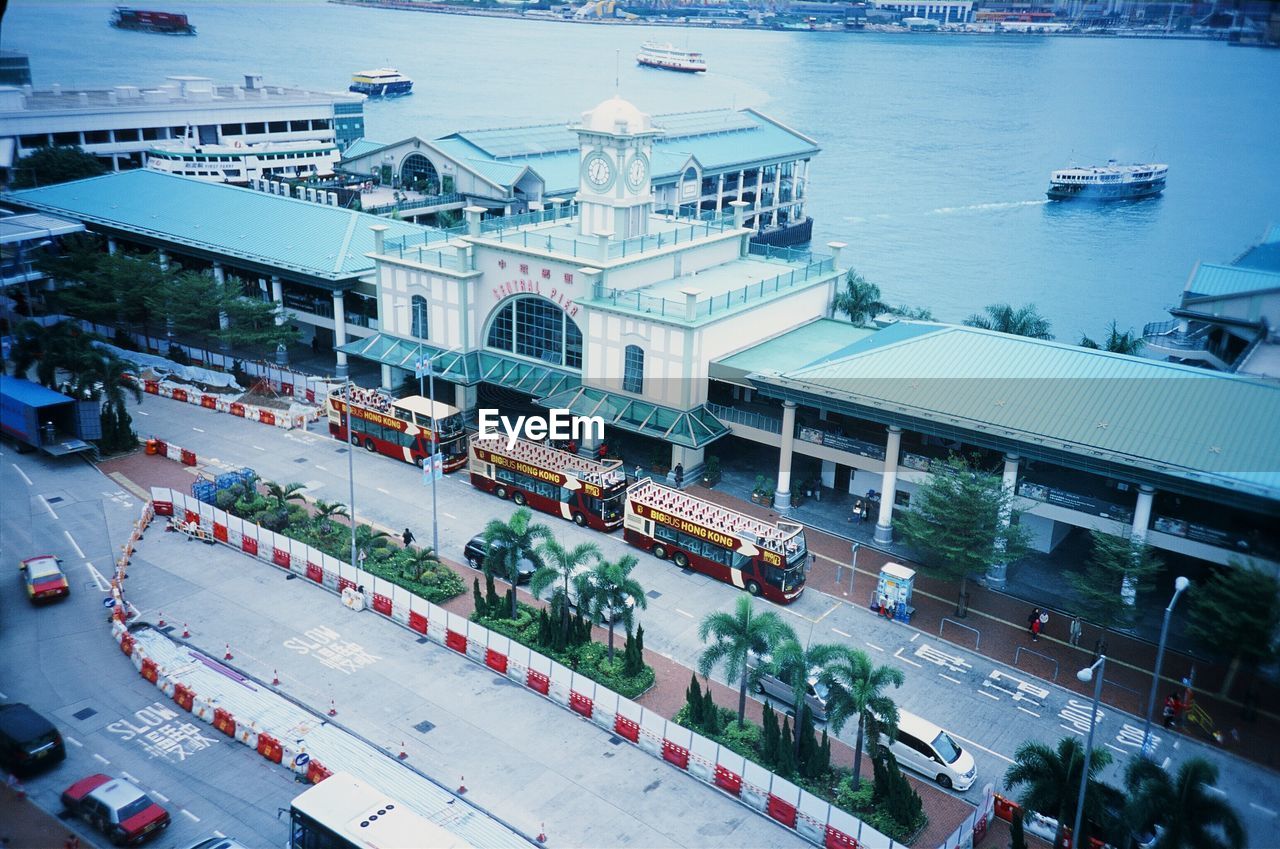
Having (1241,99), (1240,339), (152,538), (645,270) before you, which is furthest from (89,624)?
(1240,339)

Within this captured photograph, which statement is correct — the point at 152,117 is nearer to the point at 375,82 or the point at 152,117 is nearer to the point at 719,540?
the point at 719,540

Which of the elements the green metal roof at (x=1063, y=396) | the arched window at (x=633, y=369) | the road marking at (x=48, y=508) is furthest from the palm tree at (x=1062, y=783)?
the road marking at (x=48, y=508)

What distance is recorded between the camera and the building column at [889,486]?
137 feet

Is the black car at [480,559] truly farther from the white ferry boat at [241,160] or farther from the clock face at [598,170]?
the white ferry boat at [241,160]

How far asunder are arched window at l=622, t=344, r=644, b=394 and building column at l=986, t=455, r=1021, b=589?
17.4 meters

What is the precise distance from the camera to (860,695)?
26891mm

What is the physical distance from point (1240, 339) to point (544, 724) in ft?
130

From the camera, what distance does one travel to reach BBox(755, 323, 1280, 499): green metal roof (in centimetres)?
3425

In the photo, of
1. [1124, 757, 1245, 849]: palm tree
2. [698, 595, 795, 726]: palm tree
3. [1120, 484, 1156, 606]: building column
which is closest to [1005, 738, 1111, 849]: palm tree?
[1124, 757, 1245, 849]: palm tree

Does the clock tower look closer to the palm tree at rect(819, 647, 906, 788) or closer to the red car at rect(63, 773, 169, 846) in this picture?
the palm tree at rect(819, 647, 906, 788)

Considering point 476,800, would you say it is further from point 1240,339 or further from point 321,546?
point 1240,339

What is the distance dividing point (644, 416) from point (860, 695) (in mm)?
23142

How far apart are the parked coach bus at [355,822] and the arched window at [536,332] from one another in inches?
1174

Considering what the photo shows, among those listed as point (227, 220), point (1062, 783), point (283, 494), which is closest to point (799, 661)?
point (1062, 783)
